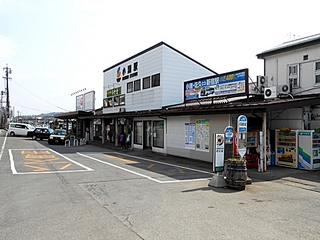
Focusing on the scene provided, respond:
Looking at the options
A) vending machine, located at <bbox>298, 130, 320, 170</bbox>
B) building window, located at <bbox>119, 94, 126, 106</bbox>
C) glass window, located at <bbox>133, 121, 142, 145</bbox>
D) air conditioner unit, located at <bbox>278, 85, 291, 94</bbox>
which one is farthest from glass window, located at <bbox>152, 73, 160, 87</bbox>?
vending machine, located at <bbox>298, 130, 320, 170</bbox>

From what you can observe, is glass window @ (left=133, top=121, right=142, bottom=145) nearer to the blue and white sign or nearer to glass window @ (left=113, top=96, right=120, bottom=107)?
glass window @ (left=113, top=96, right=120, bottom=107)

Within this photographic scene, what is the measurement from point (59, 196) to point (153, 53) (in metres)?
17.1

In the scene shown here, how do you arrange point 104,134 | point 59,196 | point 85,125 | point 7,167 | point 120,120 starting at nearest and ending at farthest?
point 59,196 → point 7,167 → point 120,120 → point 104,134 → point 85,125

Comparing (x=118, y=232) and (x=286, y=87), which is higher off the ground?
(x=286, y=87)

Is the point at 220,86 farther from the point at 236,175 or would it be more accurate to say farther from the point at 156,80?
the point at 156,80

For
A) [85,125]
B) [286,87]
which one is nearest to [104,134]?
[85,125]

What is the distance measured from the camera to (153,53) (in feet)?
76.3

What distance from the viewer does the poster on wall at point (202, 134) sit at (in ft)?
51.5

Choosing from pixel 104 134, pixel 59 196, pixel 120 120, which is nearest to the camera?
pixel 59 196

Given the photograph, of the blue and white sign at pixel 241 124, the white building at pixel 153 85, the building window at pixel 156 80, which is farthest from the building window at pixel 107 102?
the blue and white sign at pixel 241 124

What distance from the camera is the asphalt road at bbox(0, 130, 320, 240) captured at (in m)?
5.32

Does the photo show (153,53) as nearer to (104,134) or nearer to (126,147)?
(126,147)

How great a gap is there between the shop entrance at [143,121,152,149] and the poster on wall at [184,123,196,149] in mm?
5481

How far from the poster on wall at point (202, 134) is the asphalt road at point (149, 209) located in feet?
15.7
